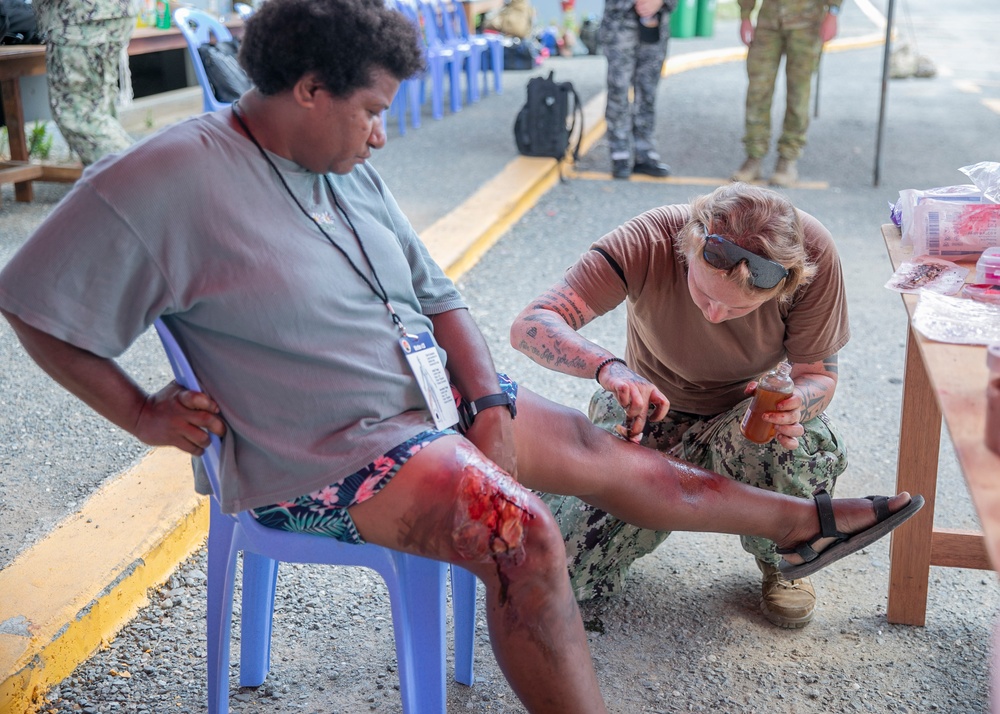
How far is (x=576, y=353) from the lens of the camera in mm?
2250

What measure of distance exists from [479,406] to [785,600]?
976mm

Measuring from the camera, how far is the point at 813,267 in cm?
218

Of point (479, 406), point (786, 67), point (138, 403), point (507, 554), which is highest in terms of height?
point (786, 67)

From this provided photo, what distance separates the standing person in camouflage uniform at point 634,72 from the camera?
6578 mm

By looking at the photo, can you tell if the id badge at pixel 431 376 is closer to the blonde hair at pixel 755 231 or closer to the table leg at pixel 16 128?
the blonde hair at pixel 755 231

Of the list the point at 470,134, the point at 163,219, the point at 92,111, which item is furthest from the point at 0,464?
the point at 470,134

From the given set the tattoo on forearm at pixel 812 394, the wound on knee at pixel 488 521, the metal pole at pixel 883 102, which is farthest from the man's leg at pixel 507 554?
the metal pole at pixel 883 102

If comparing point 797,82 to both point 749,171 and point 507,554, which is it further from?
point 507,554

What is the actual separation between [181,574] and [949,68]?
12.8 meters

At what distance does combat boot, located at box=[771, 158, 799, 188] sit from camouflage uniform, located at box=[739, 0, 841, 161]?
5 cm

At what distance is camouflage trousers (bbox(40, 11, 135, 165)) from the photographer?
502 cm

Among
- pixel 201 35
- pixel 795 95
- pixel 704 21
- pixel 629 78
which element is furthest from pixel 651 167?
pixel 704 21

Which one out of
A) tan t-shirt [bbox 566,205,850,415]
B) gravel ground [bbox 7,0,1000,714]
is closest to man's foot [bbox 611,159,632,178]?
gravel ground [bbox 7,0,1000,714]

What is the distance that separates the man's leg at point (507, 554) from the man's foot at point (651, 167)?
18.3 ft
